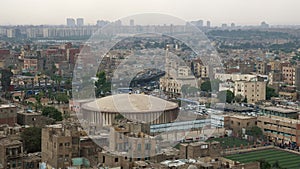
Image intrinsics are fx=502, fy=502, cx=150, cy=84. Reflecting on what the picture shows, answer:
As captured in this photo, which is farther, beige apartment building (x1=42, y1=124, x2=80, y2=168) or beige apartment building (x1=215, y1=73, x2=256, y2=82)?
beige apartment building (x1=215, y1=73, x2=256, y2=82)

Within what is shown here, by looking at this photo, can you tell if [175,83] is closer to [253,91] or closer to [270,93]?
[253,91]

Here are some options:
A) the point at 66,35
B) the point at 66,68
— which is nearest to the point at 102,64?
the point at 66,68

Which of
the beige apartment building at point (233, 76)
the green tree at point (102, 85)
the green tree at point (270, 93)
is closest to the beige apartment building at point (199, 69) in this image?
the beige apartment building at point (233, 76)

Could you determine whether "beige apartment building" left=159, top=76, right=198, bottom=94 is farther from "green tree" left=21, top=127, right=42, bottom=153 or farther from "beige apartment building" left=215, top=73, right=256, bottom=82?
"green tree" left=21, top=127, right=42, bottom=153

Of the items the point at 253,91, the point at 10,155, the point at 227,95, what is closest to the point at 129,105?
the point at 10,155

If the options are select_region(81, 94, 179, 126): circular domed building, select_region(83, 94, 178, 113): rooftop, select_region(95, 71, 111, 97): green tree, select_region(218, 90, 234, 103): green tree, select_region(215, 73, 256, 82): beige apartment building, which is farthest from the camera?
select_region(215, 73, 256, 82): beige apartment building

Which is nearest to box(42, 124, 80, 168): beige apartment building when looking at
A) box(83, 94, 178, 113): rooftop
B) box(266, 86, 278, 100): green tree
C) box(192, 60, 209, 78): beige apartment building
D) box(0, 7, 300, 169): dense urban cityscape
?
box(0, 7, 300, 169): dense urban cityscape
